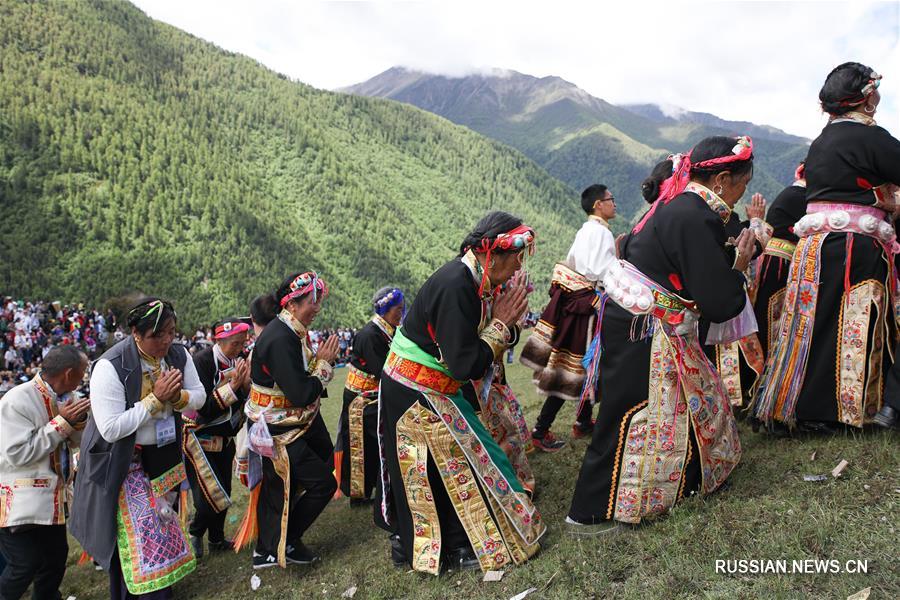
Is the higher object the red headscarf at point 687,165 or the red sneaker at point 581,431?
the red headscarf at point 687,165

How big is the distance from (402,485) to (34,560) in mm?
2666

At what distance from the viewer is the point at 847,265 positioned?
3.91m

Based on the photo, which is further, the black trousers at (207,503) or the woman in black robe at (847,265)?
the black trousers at (207,503)

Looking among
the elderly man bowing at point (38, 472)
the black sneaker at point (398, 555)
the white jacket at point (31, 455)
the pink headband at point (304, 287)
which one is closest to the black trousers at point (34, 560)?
the elderly man bowing at point (38, 472)

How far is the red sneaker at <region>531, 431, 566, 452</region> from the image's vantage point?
566 centimetres

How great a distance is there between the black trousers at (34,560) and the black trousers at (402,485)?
2509 mm

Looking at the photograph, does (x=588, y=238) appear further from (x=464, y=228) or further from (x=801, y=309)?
(x=464, y=228)

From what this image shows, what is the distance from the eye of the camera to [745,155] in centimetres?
339

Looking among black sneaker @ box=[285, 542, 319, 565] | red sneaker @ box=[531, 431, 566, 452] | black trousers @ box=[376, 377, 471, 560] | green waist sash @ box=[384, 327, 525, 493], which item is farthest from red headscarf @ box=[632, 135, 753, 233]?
black sneaker @ box=[285, 542, 319, 565]

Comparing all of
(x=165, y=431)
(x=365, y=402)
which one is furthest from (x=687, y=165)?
→ (x=165, y=431)

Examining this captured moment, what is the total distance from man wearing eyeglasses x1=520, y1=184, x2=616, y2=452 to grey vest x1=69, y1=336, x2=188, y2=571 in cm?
333

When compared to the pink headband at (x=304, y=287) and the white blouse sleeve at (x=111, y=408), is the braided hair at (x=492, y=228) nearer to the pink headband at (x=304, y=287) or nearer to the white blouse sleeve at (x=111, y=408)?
the pink headband at (x=304, y=287)

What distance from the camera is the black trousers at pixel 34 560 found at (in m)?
4.23

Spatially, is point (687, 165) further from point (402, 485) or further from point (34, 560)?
point (34, 560)
